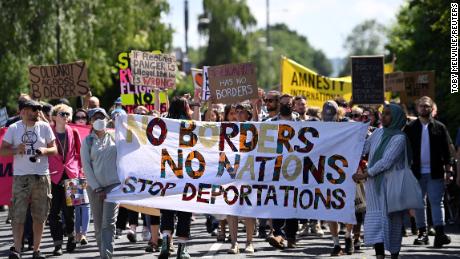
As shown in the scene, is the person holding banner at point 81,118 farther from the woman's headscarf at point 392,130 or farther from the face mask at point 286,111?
the woman's headscarf at point 392,130

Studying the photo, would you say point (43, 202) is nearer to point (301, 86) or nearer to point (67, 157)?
point (67, 157)

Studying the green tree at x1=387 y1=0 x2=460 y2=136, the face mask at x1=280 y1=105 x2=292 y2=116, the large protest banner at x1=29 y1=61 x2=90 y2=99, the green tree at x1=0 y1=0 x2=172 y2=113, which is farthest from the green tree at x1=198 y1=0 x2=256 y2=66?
the face mask at x1=280 y1=105 x2=292 y2=116

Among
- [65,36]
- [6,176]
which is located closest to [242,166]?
[6,176]

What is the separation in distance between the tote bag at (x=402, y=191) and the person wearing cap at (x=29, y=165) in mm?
4087

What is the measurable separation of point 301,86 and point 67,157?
10591mm

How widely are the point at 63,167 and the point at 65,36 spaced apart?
79.8 feet

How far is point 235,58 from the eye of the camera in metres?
88.8

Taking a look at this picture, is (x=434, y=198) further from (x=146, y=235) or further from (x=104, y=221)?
(x=104, y=221)

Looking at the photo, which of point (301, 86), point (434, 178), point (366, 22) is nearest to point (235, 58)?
point (301, 86)

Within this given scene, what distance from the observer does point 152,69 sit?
19672 millimetres

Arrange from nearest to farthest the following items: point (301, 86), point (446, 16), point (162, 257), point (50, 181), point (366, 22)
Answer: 1. point (162, 257)
2. point (50, 181)
3. point (446, 16)
4. point (301, 86)
5. point (366, 22)

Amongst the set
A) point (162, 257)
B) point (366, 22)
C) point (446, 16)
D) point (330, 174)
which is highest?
point (366, 22)

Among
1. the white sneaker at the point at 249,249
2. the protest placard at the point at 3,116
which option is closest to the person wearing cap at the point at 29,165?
the white sneaker at the point at 249,249

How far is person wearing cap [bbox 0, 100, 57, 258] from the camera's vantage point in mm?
14805
